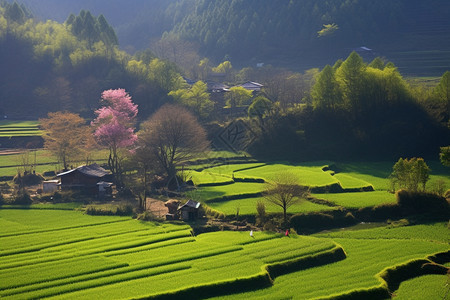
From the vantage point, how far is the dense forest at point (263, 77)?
6334 centimetres

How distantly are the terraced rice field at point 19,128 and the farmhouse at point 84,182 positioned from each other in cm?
2522

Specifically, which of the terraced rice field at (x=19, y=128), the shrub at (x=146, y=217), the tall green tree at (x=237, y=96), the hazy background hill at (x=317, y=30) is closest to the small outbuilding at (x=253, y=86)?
the tall green tree at (x=237, y=96)

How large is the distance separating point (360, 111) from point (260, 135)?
13.2 meters

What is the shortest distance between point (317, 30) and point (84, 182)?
87.1 m

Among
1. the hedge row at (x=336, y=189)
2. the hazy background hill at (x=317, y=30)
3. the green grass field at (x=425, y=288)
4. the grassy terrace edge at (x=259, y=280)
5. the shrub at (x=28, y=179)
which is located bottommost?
the green grass field at (x=425, y=288)

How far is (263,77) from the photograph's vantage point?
95.6 metres

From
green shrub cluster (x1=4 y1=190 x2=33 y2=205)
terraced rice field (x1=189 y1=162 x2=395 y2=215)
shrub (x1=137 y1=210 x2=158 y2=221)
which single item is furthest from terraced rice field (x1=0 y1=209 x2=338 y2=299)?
terraced rice field (x1=189 y1=162 x2=395 y2=215)

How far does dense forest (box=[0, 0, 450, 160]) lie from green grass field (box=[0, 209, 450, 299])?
1125 inches

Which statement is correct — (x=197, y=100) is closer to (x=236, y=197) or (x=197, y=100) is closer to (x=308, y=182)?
(x=308, y=182)

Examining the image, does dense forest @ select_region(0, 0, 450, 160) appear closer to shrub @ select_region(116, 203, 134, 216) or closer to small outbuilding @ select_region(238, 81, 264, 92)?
small outbuilding @ select_region(238, 81, 264, 92)

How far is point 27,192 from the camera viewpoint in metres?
48.0

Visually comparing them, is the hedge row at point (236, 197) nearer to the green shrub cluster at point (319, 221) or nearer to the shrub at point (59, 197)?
the green shrub cluster at point (319, 221)

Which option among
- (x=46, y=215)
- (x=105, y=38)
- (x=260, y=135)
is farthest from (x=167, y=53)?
(x=46, y=215)

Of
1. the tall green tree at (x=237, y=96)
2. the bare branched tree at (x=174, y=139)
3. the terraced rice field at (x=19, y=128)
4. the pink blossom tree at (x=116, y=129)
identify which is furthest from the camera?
the tall green tree at (x=237, y=96)
